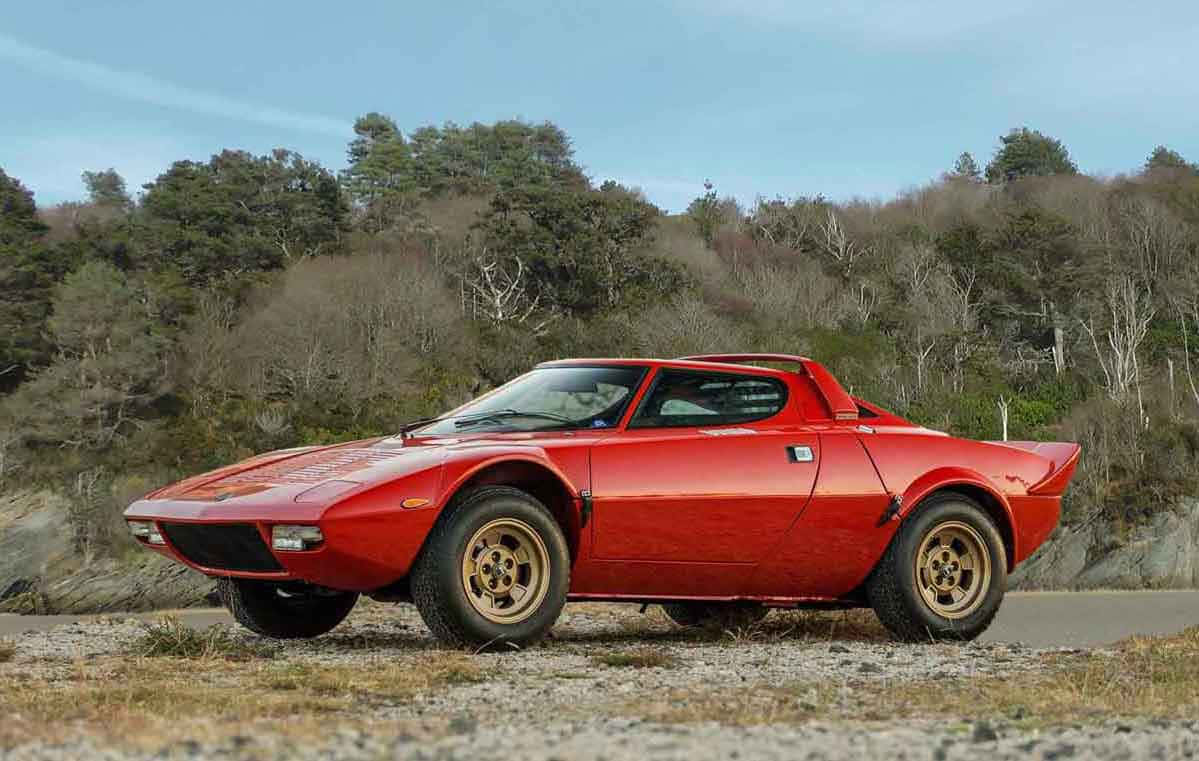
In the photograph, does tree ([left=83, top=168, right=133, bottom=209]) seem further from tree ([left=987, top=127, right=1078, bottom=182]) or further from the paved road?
the paved road

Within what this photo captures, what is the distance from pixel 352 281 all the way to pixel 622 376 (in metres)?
62.5

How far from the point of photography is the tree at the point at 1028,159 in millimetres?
117938

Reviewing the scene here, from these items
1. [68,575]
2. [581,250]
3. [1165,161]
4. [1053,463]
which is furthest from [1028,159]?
[1053,463]

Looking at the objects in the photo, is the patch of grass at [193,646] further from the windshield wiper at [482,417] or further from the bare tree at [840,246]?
the bare tree at [840,246]

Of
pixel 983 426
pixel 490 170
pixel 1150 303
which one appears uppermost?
pixel 490 170

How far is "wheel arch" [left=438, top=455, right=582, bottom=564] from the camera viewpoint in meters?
7.40

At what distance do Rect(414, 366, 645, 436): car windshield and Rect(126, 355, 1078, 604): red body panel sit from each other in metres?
0.09

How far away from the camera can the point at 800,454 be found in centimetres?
858

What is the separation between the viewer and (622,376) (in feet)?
27.9

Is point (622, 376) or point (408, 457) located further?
point (622, 376)

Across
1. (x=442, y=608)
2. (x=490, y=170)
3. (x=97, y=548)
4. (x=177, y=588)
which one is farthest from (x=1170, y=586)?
(x=490, y=170)

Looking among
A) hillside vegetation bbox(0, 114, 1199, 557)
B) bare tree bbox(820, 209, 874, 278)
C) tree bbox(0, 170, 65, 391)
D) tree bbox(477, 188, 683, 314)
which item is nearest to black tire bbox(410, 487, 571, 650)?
hillside vegetation bbox(0, 114, 1199, 557)

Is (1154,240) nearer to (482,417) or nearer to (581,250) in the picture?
(581,250)

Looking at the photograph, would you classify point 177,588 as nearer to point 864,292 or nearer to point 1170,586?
point 1170,586
